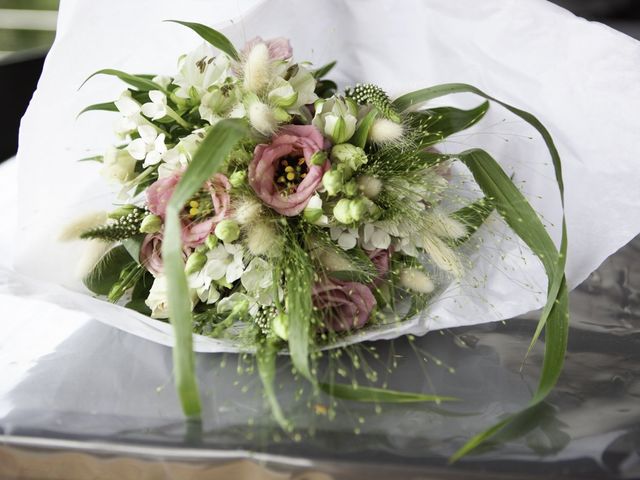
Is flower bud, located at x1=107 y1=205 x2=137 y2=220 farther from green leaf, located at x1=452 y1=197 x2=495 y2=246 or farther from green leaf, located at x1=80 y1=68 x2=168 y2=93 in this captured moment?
green leaf, located at x1=452 y1=197 x2=495 y2=246

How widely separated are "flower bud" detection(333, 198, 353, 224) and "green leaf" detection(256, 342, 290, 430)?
0.41ft

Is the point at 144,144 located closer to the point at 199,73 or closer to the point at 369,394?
the point at 199,73

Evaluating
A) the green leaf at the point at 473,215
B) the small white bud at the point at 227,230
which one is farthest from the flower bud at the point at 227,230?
the green leaf at the point at 473,215

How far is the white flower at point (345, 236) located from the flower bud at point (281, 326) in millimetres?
98

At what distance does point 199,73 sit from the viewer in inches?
28.5

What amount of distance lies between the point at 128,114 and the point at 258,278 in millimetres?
221

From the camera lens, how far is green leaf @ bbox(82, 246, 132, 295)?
726 millimetres

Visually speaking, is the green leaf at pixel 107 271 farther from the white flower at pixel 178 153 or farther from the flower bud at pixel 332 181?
the flower bud at pixel 332 181

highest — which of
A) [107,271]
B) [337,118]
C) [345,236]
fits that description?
[337,118]

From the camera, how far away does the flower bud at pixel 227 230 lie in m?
0.63

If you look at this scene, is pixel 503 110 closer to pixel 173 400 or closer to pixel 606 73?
pixel 606 73

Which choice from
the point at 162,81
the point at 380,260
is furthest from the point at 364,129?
the point at 162,81

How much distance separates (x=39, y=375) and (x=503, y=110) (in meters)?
0.55

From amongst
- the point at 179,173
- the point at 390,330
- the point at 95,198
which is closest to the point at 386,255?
the point at 390,330
